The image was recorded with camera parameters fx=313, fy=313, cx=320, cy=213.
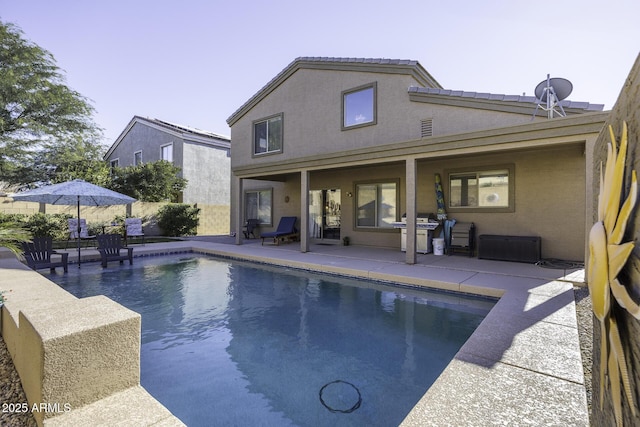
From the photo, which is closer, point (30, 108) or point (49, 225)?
point (49, 225)

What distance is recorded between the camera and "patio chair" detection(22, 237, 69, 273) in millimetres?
7340

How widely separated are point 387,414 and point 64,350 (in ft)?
8.19

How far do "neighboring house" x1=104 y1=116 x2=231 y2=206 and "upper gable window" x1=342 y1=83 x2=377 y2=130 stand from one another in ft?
36.7

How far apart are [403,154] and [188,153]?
14.5 meters

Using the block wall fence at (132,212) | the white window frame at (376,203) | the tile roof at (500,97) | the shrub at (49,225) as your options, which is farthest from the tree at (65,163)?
the tile roof at (500,97)

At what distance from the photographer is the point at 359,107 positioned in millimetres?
10656

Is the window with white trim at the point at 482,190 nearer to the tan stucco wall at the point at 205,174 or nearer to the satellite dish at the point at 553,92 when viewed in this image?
the satellite dish at the point at 553,92

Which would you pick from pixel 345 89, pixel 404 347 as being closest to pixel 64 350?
pixel 404 347

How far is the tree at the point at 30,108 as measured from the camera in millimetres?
15094

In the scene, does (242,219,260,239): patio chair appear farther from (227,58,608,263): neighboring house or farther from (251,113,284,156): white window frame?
(251,113,284,156): white window frame

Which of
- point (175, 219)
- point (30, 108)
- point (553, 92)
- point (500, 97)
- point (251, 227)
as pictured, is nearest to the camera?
point (553, 92)

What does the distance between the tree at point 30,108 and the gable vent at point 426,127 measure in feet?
62.0

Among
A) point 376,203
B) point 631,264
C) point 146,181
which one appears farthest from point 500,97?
point 146,181

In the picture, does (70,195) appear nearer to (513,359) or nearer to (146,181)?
(146,181)
